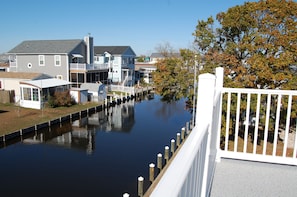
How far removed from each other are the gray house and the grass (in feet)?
17.2

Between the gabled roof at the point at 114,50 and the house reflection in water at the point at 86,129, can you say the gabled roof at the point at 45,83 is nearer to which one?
the house reflection in water at the point at 86,129

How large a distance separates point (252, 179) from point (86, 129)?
546 inches

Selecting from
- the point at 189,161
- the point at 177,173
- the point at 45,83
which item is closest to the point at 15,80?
the point at 45,83

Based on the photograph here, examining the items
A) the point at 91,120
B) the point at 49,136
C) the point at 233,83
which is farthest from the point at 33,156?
the point at 233,83

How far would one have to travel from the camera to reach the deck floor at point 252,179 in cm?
276

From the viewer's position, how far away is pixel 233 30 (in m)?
10.5

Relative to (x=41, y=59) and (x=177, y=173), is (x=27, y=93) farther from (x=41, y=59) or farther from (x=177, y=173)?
(x=177, y=173)

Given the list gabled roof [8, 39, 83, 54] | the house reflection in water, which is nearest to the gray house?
gabled roof [8, 39, 83, 54]

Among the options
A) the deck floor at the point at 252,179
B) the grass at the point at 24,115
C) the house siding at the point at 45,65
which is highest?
the house siding at the point at 45,65

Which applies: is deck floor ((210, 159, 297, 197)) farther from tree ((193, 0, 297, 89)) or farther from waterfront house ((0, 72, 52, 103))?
waterfront house ((0, 72, 52, 103))

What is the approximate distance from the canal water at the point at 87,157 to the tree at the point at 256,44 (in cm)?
531

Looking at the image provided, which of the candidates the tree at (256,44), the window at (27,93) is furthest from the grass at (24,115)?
the tree at (256,44)

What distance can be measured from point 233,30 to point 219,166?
8525 millimetres

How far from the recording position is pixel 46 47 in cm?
2559
